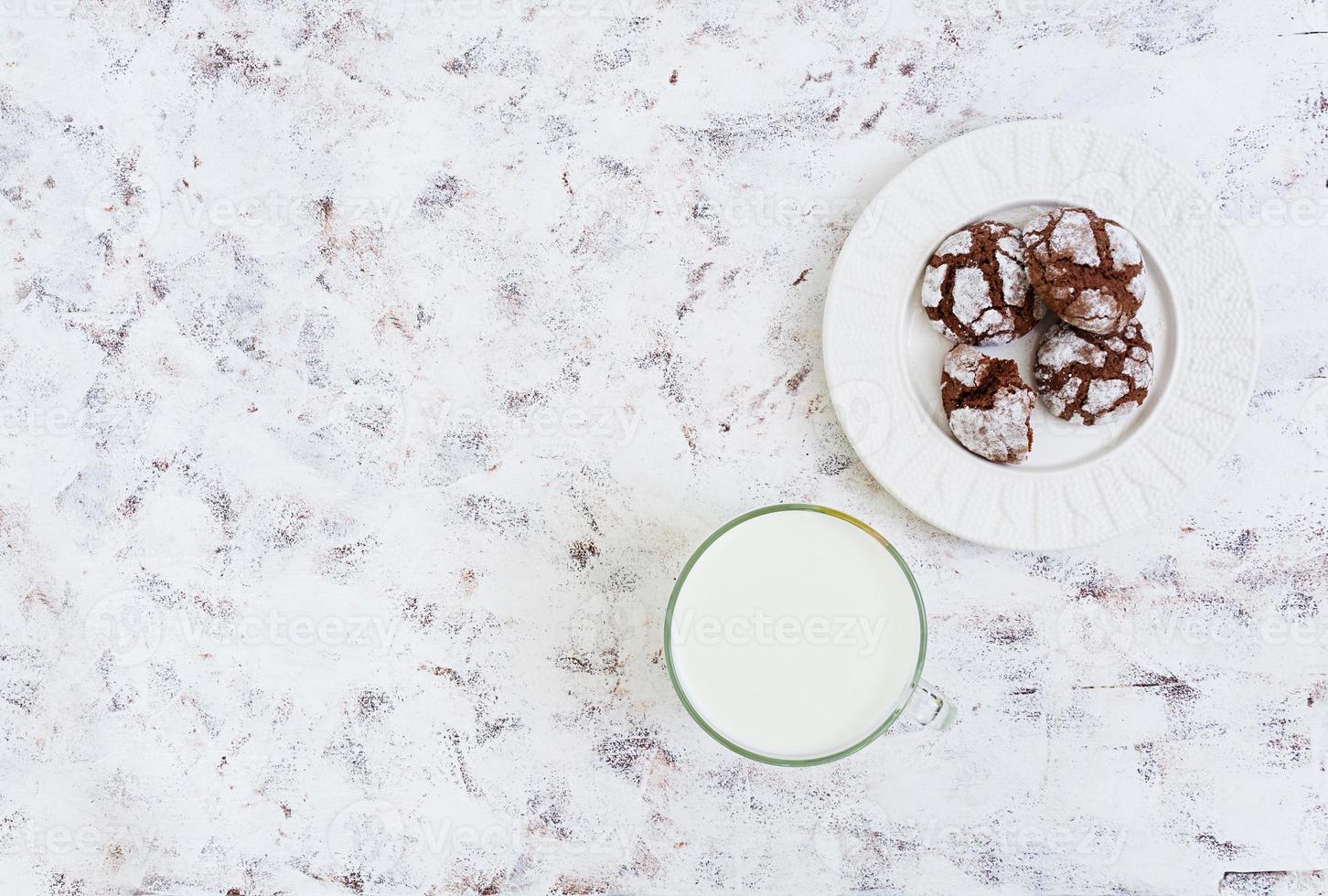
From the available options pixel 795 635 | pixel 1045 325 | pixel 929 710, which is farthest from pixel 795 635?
pixel 1045 325

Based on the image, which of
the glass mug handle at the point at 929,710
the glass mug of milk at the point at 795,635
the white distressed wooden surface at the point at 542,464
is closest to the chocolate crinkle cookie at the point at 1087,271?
the white distressed wooden surface at the point at 542,464

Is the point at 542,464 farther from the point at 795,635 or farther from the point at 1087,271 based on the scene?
the point at 1087,271

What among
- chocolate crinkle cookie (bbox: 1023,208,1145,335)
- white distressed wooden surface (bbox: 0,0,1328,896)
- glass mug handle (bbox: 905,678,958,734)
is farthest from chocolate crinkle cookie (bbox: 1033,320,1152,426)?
glass mug handle (bbox: 905,678,958,734)

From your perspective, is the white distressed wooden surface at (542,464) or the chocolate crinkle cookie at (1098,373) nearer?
the chocolate crinkle cookie at (1098,373)

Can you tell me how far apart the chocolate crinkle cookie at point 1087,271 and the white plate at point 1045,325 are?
0.24 ft

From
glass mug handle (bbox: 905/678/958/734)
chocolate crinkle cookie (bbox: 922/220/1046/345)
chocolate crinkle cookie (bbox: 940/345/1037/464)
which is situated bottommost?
glass mug handle (bbox: 905/678/958/734)

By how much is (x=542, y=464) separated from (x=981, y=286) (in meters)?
0.68

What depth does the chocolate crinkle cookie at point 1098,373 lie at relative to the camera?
1197 millimetres

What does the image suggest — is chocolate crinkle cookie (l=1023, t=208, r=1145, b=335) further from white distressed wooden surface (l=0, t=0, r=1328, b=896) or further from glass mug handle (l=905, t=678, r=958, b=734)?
glass mug handle (l=905, t=678, r=958, b=734)

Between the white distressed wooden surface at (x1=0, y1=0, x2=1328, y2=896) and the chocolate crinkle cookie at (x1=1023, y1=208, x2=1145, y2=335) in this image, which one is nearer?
the chocolate crinkle cookie at (x1=1023, y1=208, x2=1145, y2=335)

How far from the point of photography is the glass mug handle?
129 cm

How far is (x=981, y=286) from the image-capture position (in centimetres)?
121

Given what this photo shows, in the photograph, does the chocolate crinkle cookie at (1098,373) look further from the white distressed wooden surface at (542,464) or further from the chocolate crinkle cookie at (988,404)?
the white distressed wooden surface at (542,464)

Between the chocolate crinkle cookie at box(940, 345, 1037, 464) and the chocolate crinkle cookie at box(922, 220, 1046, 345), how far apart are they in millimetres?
38
